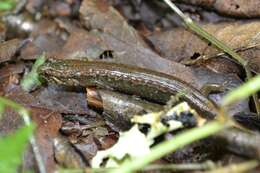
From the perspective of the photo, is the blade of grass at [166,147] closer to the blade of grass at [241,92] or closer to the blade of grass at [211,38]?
the blade of grass at [241,92]

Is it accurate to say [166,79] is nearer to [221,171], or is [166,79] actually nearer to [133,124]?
[133,124]

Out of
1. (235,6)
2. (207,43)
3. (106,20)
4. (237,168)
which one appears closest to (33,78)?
(106,20)

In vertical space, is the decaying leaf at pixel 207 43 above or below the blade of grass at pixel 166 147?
above

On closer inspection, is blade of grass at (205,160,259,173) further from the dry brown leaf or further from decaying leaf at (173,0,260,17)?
the dry brown leaf

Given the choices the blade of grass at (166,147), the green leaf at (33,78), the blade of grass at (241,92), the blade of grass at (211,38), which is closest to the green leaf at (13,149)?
the blade of grass at (166,147)

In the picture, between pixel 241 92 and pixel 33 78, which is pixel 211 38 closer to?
pixel 33 78

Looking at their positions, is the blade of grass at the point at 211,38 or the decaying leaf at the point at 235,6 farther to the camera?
the decaying leaf at the point at 235,6

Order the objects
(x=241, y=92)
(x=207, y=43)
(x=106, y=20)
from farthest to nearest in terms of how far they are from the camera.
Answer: (x=106, y=20) < (x=207, y=43) < (x=241, y=92)

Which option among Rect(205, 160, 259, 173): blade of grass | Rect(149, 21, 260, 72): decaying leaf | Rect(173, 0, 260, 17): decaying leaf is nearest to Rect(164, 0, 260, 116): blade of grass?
Rect(149, 21, 260, 72): decaying leaf
